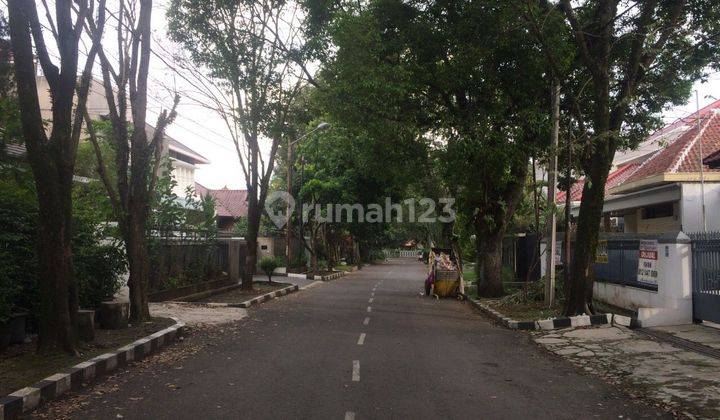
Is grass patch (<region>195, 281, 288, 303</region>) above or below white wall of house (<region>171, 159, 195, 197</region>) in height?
below

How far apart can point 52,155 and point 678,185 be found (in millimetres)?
18336

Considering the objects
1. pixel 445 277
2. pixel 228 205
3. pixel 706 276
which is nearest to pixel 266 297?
pixel 445 277

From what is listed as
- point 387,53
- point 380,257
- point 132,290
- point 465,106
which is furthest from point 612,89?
point 380,257

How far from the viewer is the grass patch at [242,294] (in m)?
19.0

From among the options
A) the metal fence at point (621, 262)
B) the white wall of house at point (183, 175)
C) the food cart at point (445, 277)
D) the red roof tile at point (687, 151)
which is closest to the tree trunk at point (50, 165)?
the metal fence at point (621, 262)

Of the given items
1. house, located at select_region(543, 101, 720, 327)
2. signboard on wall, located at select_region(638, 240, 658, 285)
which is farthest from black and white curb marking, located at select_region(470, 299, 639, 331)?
signboard on wall, located at select_region(638, 240, 658, 285)

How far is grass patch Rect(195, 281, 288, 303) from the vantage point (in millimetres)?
19000

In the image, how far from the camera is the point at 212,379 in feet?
26.3

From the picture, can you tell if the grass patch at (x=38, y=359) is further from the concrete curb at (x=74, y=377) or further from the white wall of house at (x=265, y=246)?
the white wall of house at (x=265, y=246)

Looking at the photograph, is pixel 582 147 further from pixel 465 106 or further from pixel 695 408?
pixel 695 408

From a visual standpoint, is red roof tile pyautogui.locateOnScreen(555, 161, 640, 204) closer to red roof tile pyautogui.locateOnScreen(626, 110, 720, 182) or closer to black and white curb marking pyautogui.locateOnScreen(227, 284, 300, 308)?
red roof tile pyautogui.locateOnScreen(626, 110, 720, 182)

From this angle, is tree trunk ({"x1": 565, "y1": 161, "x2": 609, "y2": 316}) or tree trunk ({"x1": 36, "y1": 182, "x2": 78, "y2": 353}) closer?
tree trunk ({"x1": 36, "y1": 182, "x2": 78, "y2": 353})

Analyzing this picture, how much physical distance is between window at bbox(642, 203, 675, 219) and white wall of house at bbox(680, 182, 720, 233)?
1901 millimetres

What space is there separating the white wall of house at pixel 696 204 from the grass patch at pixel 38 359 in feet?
54.9
